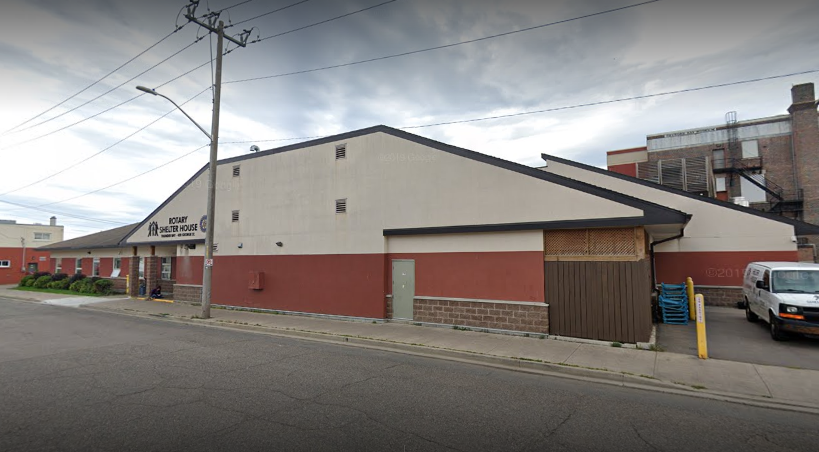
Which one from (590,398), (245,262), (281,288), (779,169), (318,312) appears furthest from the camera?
(779,169)

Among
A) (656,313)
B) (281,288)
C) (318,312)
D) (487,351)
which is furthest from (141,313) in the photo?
(656,313)

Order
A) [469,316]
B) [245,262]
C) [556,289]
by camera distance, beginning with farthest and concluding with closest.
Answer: [245,262] → [469,316] → [556,289]

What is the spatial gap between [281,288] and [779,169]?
3974cm

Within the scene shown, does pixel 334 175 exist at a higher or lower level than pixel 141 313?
higher

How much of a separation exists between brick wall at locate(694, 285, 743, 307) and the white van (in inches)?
233

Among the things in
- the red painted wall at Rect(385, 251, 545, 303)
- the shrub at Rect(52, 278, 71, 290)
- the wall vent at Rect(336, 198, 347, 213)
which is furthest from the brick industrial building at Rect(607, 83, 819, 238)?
the shrub at Rect(52, 278, 71, 290)

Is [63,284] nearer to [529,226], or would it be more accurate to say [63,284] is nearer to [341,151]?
[341,151]

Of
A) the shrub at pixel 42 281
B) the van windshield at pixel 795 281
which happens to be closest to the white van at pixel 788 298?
the van windshield at pixel 795 281

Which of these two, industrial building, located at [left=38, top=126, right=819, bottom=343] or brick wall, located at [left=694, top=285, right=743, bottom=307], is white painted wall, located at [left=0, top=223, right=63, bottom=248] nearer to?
industrial building, located at [left=38, top=126, right=819, bottom=343]

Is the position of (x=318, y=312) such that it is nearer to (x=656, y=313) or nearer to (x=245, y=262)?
(x=245, y=262)

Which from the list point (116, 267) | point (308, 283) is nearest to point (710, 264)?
point (308, 283)

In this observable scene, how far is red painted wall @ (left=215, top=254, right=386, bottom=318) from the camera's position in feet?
46.6

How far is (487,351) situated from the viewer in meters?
9.46

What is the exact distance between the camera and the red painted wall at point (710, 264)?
1725 centimetres
